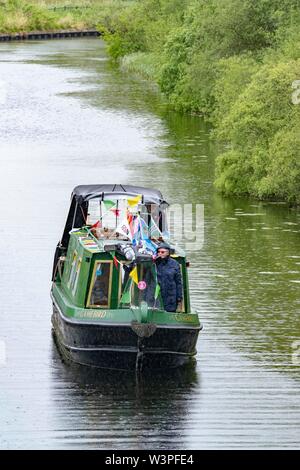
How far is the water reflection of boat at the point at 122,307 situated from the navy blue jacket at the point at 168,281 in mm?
Result: 113

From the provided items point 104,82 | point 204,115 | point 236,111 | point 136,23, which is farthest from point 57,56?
point 236,111

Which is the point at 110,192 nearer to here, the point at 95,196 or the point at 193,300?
the point at 95,196

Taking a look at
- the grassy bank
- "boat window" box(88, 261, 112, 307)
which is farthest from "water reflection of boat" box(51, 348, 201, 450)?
the grassy bank

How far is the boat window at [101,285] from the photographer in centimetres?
2223

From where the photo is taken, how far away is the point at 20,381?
22.4m

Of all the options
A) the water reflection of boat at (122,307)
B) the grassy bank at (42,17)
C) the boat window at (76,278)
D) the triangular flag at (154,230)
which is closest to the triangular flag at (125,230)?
the water reflection of boat at (122,307)

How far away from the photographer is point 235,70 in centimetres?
5203

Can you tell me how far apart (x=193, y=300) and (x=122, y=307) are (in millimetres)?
6447

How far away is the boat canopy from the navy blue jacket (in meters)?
2.96

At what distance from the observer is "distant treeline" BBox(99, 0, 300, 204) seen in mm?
42094

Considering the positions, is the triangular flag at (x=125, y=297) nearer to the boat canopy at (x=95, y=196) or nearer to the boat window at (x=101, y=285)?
the boat window at (x=101, y=285)

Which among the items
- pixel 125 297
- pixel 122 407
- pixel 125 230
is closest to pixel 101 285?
pixel 125 297

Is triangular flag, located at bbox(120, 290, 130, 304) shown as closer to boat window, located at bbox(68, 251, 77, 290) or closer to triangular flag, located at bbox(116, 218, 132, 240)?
triangular flag, located at bbox(116, 218, 132, 240)
